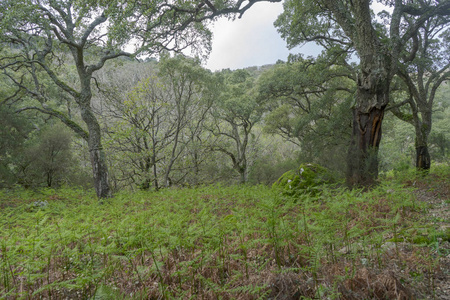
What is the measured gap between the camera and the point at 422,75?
35.7ft

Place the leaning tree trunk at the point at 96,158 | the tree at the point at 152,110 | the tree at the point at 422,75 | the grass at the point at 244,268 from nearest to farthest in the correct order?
the grass at the point at 244,268, the leaning tree trunk at the point at 96,158, the tree at the point at 422,75, the tree at the point at 152,110

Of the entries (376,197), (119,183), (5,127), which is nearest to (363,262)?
(376,197)

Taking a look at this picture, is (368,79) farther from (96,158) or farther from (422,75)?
(96,158)

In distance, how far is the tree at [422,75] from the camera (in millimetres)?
9656

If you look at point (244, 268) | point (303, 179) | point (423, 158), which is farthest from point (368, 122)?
point (244, 268)

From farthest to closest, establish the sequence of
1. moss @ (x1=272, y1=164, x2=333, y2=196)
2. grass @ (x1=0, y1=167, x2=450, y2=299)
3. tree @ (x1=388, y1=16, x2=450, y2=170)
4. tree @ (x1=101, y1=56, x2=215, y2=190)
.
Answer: tree @ (x1=101, y1=56, x2=215, y2=190) → tree @ (x1=388, y1=16, x2=450, y2=170) → moss @ (x1=272, y1=164, x2=333, y2=196) → grass @ (x1=0, y1=167, x2=450, y2=299)

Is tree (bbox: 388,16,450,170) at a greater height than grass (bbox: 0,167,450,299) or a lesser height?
greater

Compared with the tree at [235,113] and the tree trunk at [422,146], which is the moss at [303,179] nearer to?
the tree trunk at [422,146]

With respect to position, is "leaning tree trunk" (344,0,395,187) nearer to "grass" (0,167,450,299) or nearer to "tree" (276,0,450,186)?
"tree" (276,0,450,186)

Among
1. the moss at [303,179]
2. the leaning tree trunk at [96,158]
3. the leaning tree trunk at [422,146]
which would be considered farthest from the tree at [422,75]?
the leaning tree trunk at [96,158]

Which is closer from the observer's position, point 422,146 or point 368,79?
point 368,79

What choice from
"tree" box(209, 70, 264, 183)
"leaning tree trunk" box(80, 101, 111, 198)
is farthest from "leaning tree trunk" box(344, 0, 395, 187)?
"leaning tree trunk" box(80, 101, 111, 198)

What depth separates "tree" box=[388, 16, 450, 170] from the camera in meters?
9.66

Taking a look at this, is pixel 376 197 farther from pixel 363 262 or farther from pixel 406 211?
pixel 363 262
